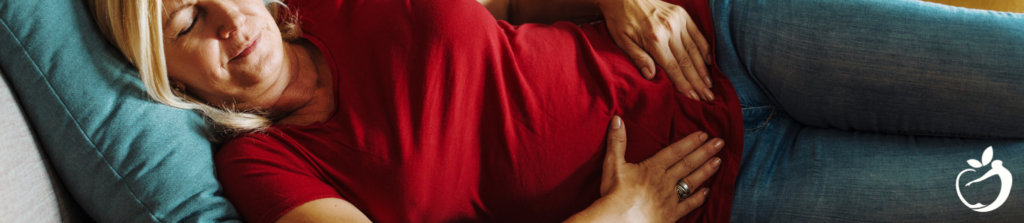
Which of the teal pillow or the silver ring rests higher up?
the teal pillow

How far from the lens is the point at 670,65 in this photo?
113 centimetres

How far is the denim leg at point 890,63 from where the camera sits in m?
0.90

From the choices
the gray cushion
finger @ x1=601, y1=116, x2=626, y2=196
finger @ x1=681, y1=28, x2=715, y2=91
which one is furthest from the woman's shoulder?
finger @ x1=681, y1=28, x2=715, y2=91

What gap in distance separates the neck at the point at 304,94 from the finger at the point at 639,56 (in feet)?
2.05

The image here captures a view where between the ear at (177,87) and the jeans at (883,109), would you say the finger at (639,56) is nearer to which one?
the jeans at (883,109)

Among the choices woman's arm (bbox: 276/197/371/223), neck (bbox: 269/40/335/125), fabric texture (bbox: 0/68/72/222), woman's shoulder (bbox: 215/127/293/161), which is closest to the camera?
fabric texture (bbox: 0/68/72/222)

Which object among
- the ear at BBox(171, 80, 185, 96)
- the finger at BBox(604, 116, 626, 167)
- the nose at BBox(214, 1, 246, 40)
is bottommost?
the finger at BBox(604, 116, 626, 167)

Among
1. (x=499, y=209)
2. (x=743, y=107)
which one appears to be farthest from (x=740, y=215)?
(x=499, y=209)

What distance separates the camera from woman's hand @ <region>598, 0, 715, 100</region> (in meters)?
1.12

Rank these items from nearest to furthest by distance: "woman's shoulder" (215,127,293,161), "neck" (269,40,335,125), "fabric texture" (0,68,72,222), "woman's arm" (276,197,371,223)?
"fabric texture" (0,68,72,222), "woman's arm" (276,197,371,223), "woman's shoulder" (215,127,293,161), "neck" (269,40,335,125)

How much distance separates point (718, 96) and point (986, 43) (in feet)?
1.42

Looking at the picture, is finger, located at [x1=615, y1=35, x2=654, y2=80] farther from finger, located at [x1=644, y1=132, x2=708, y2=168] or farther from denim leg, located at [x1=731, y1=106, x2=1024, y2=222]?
denim leg, located at [x1=731, y1=106, x2=1024, y2=222]

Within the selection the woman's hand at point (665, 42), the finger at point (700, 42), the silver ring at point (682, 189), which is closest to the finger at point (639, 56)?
the woman's hand at point (665, 42)

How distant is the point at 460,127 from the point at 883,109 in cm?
78
